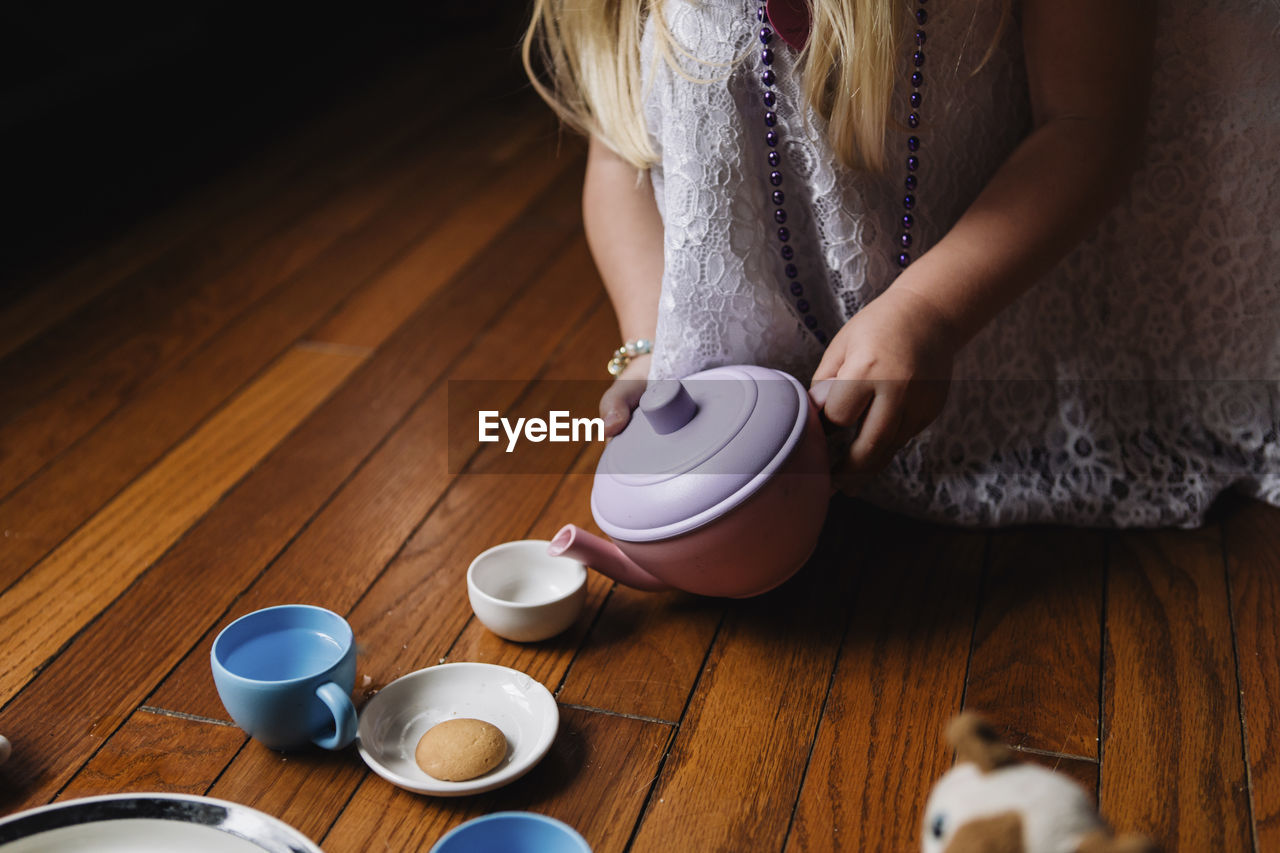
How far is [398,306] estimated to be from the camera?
1343 mm

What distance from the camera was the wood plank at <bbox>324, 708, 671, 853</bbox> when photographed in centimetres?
68

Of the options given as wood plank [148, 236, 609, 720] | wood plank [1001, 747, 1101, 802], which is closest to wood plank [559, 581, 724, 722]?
wood plank [148, 236, 609, 720]

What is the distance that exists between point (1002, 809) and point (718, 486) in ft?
0.99

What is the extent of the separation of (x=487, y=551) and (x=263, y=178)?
3.37 ft

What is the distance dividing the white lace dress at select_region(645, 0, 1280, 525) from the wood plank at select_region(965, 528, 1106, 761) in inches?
1.4

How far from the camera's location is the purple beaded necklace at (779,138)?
82 centimetres

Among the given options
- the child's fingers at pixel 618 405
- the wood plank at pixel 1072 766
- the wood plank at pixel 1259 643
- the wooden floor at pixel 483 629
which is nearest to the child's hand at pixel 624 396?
the child's fingers at pixel 618 405

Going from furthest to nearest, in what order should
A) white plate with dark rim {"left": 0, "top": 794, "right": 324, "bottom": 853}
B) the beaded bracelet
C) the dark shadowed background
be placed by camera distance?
the dark shadowed background
the beaded bracelet
white plate with dark rim {"left": 0, "top": 794, "right": 324, "bottom": 853}

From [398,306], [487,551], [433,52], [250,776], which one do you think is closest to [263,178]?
[398,306]

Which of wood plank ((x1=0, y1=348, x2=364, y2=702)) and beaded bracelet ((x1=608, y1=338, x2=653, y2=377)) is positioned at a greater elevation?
beaded bracelet ((x1=608, y1=338, x2=653, y2=377))

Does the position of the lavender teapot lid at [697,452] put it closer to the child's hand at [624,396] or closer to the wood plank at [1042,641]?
the child's hand at [624,396]

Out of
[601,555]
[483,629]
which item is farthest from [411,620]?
[601,555]

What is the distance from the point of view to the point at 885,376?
76cm

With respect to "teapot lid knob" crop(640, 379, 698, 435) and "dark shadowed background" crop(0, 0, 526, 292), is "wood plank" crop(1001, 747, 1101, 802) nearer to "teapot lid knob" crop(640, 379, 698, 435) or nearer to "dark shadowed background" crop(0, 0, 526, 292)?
"teapot lid knob" crop(640, 379, 698, 435)
